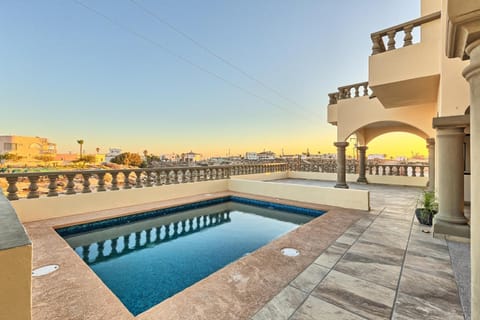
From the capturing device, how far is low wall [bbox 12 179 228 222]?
4.73 metres

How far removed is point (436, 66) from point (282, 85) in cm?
1094

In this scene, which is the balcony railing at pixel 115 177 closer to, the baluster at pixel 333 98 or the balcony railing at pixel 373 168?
the balcony railing at pixel 373 168

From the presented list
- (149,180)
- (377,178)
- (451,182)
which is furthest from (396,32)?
(377,178)

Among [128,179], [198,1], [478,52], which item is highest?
[198,1]

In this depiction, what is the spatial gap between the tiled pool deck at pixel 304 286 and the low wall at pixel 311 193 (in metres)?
1.97

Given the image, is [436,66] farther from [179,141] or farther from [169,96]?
[179,141]

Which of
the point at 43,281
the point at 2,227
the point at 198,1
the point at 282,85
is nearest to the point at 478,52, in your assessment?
the point at 2,227

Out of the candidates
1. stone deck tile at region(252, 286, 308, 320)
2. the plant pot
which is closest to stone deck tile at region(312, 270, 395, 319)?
stone deck tile at region(252, 286, 308, 320)

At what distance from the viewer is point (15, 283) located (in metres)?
0.95

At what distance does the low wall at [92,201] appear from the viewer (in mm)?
4730

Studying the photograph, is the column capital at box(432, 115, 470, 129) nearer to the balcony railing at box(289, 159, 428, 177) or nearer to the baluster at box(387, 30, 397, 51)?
the baluster at box(387, 30, 397, 51)

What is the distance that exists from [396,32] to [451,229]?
4409mm

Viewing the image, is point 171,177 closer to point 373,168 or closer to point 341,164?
point 341,164

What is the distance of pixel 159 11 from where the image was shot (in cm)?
777
